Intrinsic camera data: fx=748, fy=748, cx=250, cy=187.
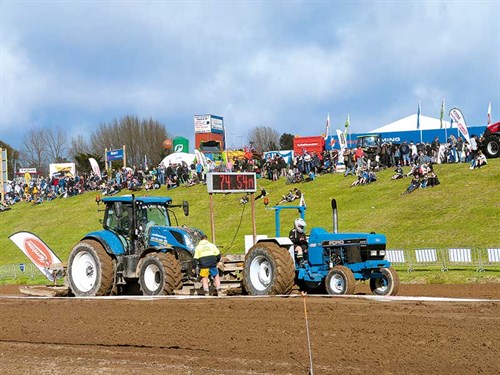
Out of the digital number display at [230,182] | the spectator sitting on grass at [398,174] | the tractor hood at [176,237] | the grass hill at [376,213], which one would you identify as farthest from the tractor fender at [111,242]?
the spectator sitting on grass at [398,174]

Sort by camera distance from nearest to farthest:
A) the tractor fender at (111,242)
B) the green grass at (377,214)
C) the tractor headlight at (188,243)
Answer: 1. the tractor headlight at (188,243)
2. the tractor fender at (111,242)
3. the green grass at (377,214)

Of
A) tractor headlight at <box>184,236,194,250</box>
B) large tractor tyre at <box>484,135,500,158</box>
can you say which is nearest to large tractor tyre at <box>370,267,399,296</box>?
tractor headlight at <box>184,236,194,250</box>

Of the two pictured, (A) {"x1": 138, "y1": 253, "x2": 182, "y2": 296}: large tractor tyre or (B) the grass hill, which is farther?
(B) the grass hill

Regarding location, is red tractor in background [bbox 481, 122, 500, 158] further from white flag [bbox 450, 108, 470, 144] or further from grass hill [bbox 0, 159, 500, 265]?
white flag [bbox 450, 108, 470, 144]

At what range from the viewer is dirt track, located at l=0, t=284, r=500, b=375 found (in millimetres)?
8219

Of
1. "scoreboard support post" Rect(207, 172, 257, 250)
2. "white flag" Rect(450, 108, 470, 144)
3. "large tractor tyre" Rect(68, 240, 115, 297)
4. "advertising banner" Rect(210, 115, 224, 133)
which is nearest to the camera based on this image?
"large tractor tyre" Rect(68, 240, 115, 297)

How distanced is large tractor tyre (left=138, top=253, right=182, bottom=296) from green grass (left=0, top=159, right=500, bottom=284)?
15.8ft

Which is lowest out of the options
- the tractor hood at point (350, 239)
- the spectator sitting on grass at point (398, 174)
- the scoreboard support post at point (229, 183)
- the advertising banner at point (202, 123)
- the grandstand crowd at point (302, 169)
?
the tractor hood at point (350, 239)

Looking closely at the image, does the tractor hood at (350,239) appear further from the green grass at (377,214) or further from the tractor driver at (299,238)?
the green grass at (377,214)

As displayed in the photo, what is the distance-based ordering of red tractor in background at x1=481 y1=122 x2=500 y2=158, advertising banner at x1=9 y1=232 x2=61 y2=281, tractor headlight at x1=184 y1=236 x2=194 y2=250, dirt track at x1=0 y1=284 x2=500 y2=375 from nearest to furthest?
dirt track at x1=0 y1=284 x2=500 y2=375 → tractor headlight at x1=184 y1=236 x2=194 y2=250 → advertising banner at x1=9 y1=232 x2=61 y2=281 → red tractor in background at x1=481 y1=122 x2=500 y2=158

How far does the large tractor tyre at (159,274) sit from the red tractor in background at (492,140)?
65.2 ft

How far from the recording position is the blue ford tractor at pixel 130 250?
51.2ft

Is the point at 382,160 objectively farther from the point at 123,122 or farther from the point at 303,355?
the point at 123,122

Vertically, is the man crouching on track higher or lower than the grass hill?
lower
